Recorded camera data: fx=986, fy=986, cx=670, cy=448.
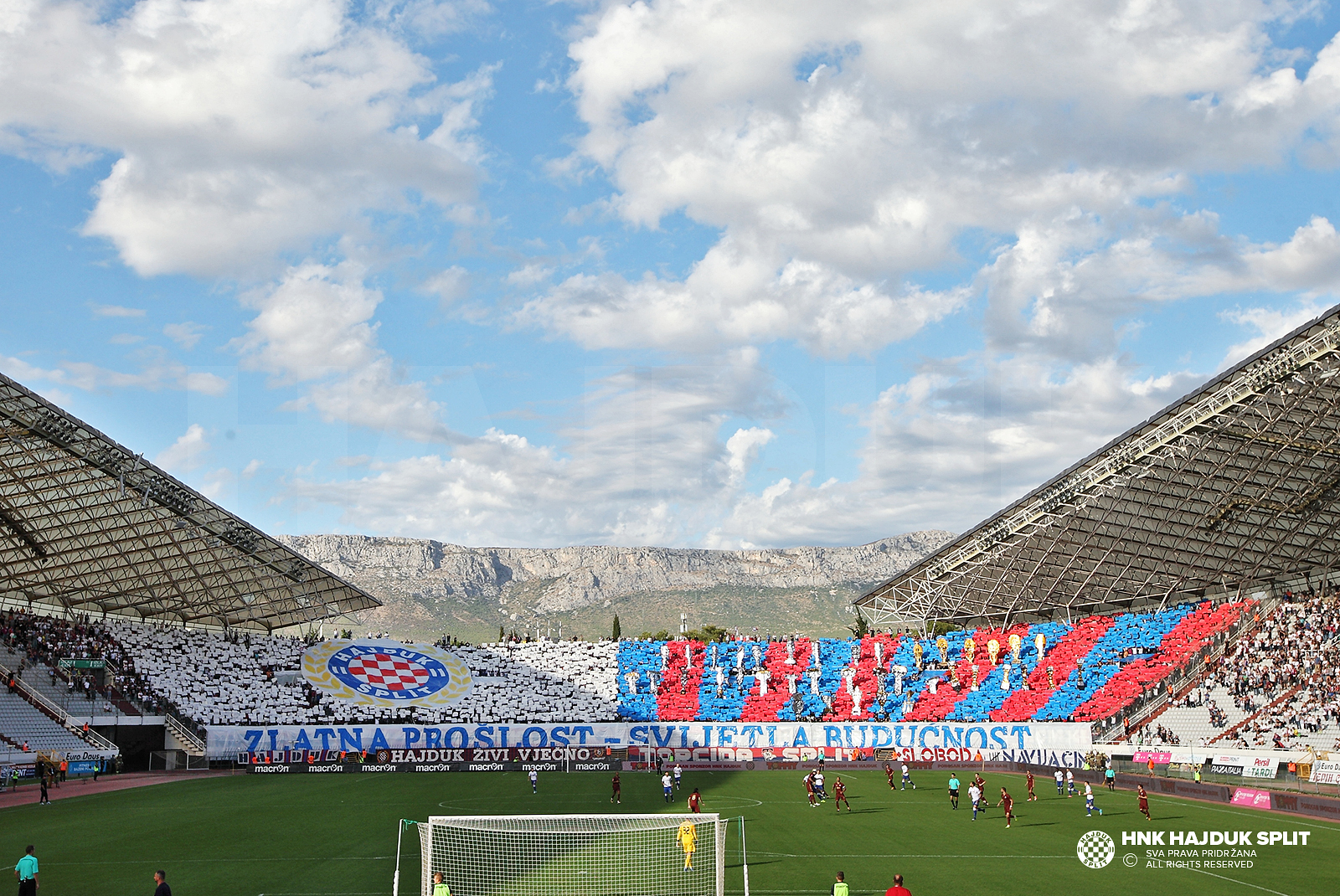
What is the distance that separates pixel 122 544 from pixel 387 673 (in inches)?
823

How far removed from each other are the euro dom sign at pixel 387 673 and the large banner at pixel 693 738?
609 centimetres

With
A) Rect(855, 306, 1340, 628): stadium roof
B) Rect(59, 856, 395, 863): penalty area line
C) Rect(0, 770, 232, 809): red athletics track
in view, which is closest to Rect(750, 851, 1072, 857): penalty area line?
Rect(59, 856, 395, 863): penalty area line

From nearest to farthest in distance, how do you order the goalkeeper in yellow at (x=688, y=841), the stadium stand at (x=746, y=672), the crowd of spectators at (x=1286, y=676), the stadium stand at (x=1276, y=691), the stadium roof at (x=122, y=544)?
the goalkeeper in yellow at (x=688, y=841), the stadium stand at (x=1276, y=691), the crowd of spectators at (x=1286, y=676), the stadium roof at (x=122, y=544), the stadium stand at (x=746, y=672)

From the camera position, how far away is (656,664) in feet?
261

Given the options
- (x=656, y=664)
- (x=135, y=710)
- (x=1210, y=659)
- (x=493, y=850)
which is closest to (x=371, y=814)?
(x=493, y=850)

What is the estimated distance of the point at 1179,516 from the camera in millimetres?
63906

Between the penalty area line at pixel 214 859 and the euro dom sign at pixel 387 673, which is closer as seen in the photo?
the penalty area line at pixel 214 859

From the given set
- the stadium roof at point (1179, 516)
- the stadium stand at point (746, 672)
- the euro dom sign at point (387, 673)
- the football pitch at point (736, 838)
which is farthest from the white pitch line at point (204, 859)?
the euro dom sign at point (387, 673)

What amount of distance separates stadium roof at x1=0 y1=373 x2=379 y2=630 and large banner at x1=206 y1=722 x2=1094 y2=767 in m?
13.5

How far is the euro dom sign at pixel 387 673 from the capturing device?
7288 cm

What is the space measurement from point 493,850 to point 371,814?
12543 mm

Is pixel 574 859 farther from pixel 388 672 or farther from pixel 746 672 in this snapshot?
pixel 388 672

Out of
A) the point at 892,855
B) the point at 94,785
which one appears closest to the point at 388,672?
the point at 94,785

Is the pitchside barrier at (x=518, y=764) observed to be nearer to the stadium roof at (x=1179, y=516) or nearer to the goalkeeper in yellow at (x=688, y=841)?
the stadium roof at (x=1179, y=516)
